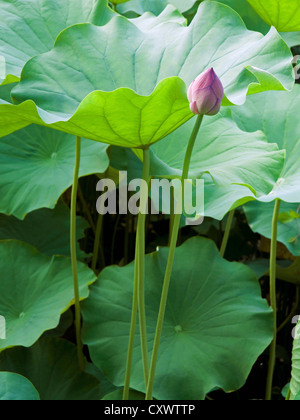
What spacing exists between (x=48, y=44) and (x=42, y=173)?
0.26 meters

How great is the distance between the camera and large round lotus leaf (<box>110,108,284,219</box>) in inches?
33.1

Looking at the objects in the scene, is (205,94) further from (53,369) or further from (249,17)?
(249,17)

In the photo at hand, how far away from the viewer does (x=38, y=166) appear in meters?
1.19

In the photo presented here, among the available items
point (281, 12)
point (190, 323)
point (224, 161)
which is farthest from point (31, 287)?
point (281, 12)

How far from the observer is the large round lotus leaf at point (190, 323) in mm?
1006

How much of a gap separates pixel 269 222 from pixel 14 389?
0.64 metres

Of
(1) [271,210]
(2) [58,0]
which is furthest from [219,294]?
(2) [58,0]

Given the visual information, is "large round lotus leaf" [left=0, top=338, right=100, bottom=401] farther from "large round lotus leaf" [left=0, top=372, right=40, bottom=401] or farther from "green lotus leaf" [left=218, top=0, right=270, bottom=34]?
"green lotus leaf" [left=218, top=0, right=270, bottom=34]

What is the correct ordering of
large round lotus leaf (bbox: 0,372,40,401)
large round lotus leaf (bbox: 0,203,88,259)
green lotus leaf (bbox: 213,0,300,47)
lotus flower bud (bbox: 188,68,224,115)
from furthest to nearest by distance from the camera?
green lotus leaf (bbox: 213,0,300,47) → large round lotus leaf (bbox: 0,203,88,259) → large round lotus leaf (bbox: 0,372,40,401) → lotus flower bud (bbox: 188,68,224,115)

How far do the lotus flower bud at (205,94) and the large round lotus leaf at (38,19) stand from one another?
0.42m

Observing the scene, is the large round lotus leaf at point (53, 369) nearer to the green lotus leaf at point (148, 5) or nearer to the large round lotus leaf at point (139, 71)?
the large round lotus leaf at point (139, 71)

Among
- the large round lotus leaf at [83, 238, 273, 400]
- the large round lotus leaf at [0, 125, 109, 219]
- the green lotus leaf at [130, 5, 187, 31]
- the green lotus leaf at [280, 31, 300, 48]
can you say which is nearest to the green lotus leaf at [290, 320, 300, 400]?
the large round lotus leaf at [83, 238, 273, 400]

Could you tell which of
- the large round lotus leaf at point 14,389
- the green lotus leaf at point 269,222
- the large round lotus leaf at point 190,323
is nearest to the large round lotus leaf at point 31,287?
the large round lotus leaf at point 190,323

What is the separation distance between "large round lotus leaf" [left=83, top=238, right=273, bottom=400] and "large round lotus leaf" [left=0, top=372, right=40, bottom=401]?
208 millimetres
